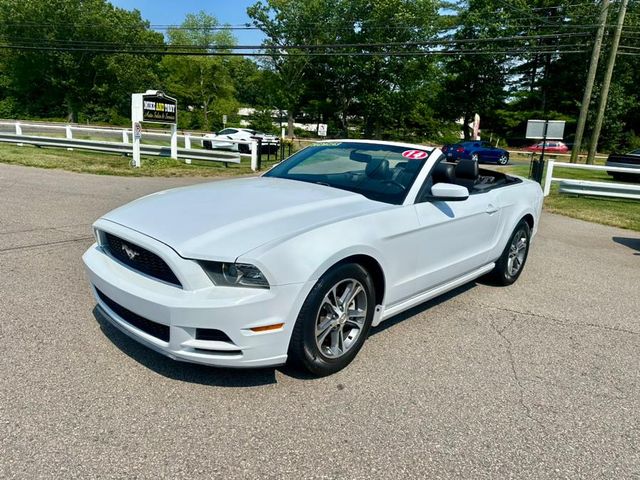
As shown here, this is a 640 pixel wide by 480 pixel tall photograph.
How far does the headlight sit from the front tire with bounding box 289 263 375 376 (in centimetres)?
35

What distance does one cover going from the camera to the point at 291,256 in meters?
2.71

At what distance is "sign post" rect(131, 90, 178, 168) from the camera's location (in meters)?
14.2

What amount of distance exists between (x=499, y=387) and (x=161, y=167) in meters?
13.7

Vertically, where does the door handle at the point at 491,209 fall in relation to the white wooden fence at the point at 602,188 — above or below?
above

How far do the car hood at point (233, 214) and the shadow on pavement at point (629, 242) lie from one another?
6219 mm

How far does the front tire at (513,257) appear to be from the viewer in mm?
5094

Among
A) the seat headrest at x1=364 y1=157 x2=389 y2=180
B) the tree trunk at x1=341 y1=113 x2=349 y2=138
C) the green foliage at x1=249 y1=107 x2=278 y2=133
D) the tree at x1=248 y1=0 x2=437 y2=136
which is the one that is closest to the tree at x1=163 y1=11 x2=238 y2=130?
the green foliage at x1=249 y1=107 x2=278 y2=133

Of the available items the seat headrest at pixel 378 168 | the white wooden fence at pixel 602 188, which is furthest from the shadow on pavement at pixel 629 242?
the seat headrest at pixel 378 168

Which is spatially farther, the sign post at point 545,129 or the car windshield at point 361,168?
the sign post at point 545,129

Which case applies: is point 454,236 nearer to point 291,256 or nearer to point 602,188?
point 291,256

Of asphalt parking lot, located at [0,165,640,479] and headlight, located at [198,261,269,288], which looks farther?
headlight, located at [198,261,269,288]

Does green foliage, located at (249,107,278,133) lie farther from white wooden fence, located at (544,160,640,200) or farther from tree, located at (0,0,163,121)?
white wooden fence, located at (544,160,640,200)

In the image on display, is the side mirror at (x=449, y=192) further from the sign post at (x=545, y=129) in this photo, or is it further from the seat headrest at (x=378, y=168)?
the sign post at (x=545, y=129)

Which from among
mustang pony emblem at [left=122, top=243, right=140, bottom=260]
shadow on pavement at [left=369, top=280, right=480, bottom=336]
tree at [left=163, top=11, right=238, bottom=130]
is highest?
tree at [left=163, top=11, right=238, bottom=130]
